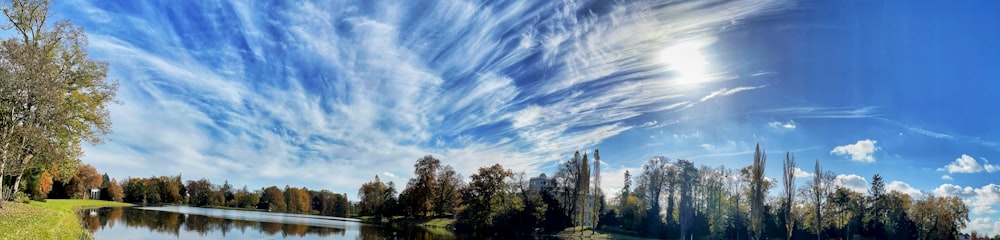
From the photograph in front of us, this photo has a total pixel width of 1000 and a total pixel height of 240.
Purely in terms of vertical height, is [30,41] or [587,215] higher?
[30,41]

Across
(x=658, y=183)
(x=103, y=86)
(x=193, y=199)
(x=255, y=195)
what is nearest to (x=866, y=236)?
(x=658, y=183)

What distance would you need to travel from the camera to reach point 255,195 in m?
142

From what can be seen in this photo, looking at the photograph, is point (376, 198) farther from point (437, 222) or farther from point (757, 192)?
point (757, 192)

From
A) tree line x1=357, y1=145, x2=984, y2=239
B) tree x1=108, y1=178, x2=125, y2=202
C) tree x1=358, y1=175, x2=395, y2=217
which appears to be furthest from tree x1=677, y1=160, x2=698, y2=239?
tree x1=108, y1=178, x2=125, y2=202

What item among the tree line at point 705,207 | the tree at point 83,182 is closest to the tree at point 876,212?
the tree line at point 705,207

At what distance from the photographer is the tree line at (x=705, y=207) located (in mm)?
58062

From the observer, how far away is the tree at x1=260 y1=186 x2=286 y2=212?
127 metres

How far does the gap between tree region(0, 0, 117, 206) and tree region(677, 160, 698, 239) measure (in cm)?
5591

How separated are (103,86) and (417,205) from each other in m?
47.5

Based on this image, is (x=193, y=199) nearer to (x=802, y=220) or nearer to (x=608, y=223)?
(x=608, y=223)

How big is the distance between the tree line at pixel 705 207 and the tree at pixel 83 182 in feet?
220

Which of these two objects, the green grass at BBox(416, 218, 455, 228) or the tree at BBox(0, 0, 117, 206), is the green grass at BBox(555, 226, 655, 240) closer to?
the green grass at BBox(416, 218, 455, 228)

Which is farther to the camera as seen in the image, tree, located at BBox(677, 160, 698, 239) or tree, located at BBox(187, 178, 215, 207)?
tree, located at BBox(187, 178, 215, 207)

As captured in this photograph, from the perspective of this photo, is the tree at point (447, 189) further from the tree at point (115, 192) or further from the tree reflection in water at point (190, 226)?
the tree at point (115, 192)
